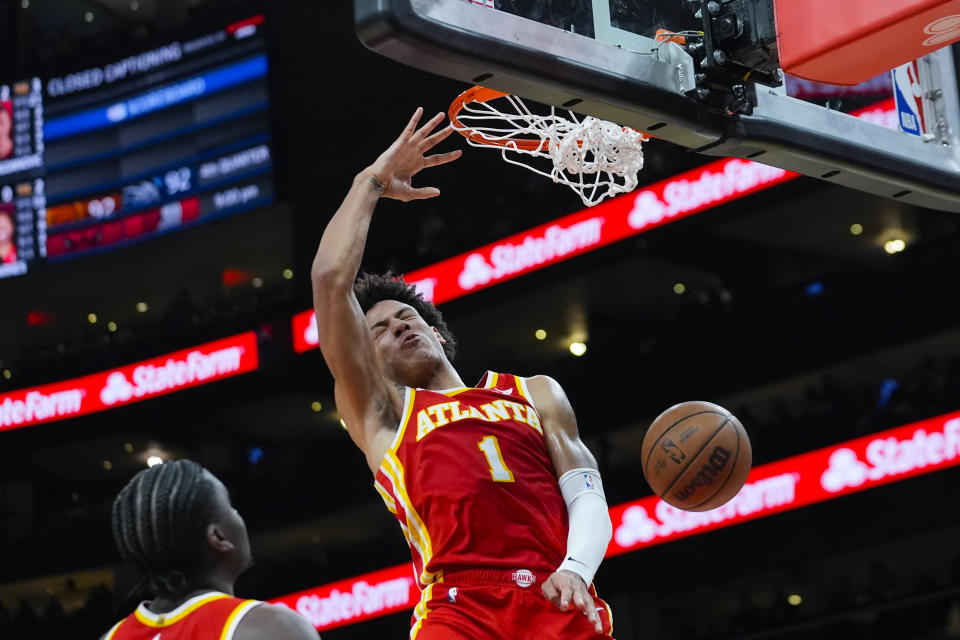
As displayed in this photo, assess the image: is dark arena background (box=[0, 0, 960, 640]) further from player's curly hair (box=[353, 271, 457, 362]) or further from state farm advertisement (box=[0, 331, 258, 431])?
player's curly hair (box=[353, 271, 457, 362])

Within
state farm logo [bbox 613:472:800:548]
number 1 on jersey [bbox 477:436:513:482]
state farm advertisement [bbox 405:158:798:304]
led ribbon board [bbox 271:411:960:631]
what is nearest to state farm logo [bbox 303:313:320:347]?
state farm advertisement [bbox 405:158:798:304]

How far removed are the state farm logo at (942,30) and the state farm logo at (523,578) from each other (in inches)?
77.5

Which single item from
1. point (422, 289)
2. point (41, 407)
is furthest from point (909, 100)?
point (41, 407)

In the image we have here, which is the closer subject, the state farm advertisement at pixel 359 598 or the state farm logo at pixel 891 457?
the state farm logo at pixel 891 457

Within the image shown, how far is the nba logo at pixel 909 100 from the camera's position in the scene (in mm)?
5016

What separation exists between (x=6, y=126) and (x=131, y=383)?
11.8 ft

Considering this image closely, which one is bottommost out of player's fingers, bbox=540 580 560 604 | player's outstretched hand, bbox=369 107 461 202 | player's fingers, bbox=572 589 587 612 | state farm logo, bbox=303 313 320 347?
player's fingers, bbox=572 589 587 612

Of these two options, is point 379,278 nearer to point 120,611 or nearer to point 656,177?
point 656,177

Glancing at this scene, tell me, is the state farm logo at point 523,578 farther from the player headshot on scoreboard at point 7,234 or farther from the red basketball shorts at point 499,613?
the player headshot on scoreboard at point 7,234

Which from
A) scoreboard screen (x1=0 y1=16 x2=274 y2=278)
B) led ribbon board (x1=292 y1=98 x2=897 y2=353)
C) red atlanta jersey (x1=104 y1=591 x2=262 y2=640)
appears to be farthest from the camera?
scoreboard screen (x1=0 y1=16 x2=274 y2=278)

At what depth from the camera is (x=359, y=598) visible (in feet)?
52.7

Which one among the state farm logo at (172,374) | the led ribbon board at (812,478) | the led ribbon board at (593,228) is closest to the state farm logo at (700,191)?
the led ribbon board at (593,228)

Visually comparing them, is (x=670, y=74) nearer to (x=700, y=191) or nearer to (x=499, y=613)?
(x=499, y=613)

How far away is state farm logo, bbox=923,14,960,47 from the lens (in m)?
Answer: 4.05
